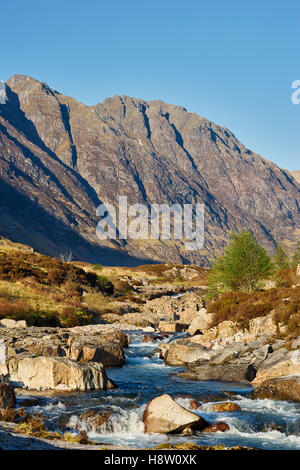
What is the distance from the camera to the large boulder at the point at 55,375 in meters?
17.1

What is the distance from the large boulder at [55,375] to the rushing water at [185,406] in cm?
72

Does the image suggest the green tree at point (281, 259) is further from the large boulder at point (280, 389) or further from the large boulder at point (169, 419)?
the large boulder at point (169, 419)

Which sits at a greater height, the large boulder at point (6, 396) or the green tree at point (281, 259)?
the green tree at point (281, 259)

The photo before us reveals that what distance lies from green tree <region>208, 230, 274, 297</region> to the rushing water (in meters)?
17.1

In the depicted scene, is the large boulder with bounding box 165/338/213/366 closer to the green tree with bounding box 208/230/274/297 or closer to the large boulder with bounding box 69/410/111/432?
the large boulder with bounding box 69/410/111/432

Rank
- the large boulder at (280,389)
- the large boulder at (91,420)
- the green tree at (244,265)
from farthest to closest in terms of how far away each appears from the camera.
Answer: the green tree at (244,265), the large boulder at (280,389), the large boulder at (91,420)

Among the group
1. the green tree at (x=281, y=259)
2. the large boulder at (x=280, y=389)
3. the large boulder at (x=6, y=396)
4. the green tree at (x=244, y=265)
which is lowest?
the large boulder at (x=280, y=389)

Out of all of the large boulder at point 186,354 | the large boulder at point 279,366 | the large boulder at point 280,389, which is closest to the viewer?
Result: the large boulder at point 280,389

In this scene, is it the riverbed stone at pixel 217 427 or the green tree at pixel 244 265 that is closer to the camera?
the riverbed stone at pixel 217 427

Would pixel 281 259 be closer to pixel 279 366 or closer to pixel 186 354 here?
pixel 186 354

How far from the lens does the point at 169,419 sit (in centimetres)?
1245

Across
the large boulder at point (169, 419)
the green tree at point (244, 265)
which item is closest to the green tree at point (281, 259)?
the green tree at point (244, 265)
